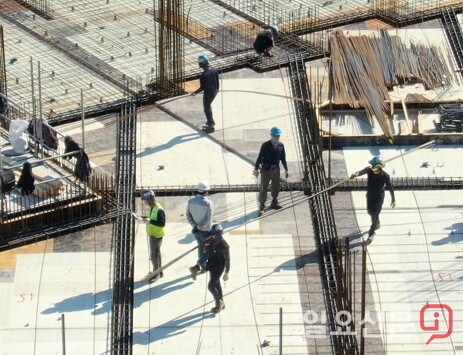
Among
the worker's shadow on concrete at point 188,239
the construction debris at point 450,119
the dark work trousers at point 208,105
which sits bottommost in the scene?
the worker's shadow on concrete at point 188,239

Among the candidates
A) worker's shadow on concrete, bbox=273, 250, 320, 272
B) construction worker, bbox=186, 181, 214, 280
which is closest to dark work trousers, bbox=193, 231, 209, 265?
construction worker, bbox=186, 181, 214, 280

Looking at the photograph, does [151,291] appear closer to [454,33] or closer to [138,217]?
[138,217]

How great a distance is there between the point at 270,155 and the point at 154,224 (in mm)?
2974

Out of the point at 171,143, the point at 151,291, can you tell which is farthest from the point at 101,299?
the point at 171,143

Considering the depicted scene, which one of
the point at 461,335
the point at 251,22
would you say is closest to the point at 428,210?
the point at 461,335

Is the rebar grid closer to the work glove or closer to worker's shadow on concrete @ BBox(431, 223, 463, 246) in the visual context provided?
the work glove

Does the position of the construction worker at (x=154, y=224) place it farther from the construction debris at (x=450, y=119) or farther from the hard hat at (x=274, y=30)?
the hard hat at (x=274, y=30)

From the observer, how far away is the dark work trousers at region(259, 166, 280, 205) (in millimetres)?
29578

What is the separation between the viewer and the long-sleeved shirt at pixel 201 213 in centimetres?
2758

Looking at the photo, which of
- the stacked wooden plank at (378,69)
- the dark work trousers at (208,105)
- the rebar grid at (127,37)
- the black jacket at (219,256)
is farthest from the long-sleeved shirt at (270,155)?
the rebar grid at (127,37)

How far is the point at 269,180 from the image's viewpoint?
97.4ft

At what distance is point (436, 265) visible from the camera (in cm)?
2872

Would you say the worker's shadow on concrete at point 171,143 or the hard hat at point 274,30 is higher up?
the hard hat at point 274,30

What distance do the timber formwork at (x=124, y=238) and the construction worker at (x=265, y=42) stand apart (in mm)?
3441
